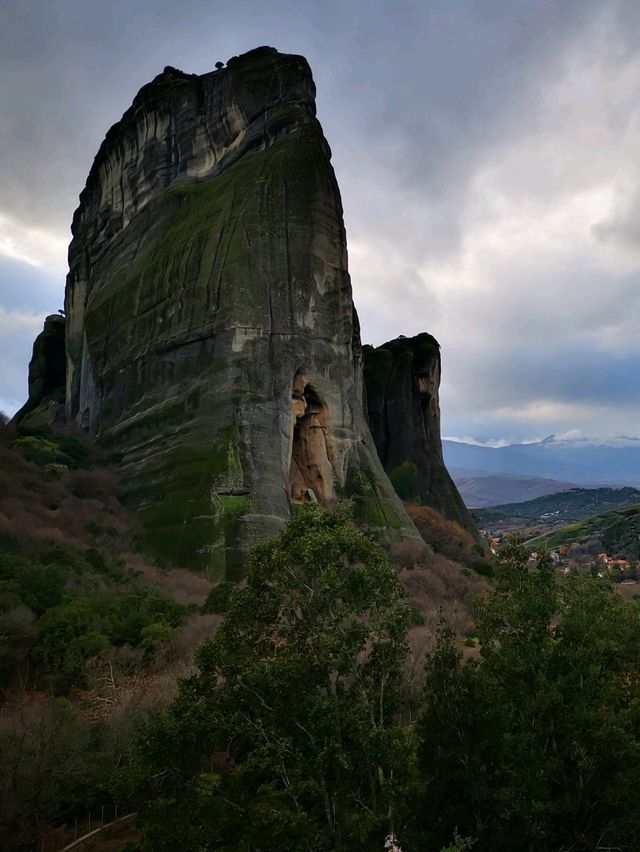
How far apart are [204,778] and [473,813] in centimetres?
493

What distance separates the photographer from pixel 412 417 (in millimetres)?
65562

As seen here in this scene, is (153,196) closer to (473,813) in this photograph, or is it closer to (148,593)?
(148,593)

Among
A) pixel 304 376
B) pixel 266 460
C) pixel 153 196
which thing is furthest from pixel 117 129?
pixel 266 460

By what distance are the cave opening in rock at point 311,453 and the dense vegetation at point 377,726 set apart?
1091 inches

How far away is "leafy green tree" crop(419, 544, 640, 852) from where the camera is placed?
1038 cm

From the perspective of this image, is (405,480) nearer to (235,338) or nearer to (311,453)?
(311,453)

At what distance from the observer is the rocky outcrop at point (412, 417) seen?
63.9 m

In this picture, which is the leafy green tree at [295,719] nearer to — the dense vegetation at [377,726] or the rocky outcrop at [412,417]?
the dense vegetation at [377,726]

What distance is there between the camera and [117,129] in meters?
58.6

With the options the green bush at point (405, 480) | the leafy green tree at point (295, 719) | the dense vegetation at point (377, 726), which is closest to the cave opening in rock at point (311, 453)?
the green bush at point (405, 480)

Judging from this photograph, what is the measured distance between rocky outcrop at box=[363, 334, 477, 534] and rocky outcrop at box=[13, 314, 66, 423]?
34658 mm

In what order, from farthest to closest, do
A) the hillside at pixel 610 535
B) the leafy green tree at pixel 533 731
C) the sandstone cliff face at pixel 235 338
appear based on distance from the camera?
the hillside at pixel 610 535 → the sandstone cliff face at pixel 235 338 → the leafy green tree at pixel 533 731

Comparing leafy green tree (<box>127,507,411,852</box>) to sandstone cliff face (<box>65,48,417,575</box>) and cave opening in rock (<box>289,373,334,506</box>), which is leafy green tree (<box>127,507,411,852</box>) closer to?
sandstone cliff face (<box>65,48,417,575</box>)

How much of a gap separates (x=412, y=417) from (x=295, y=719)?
188 feet
